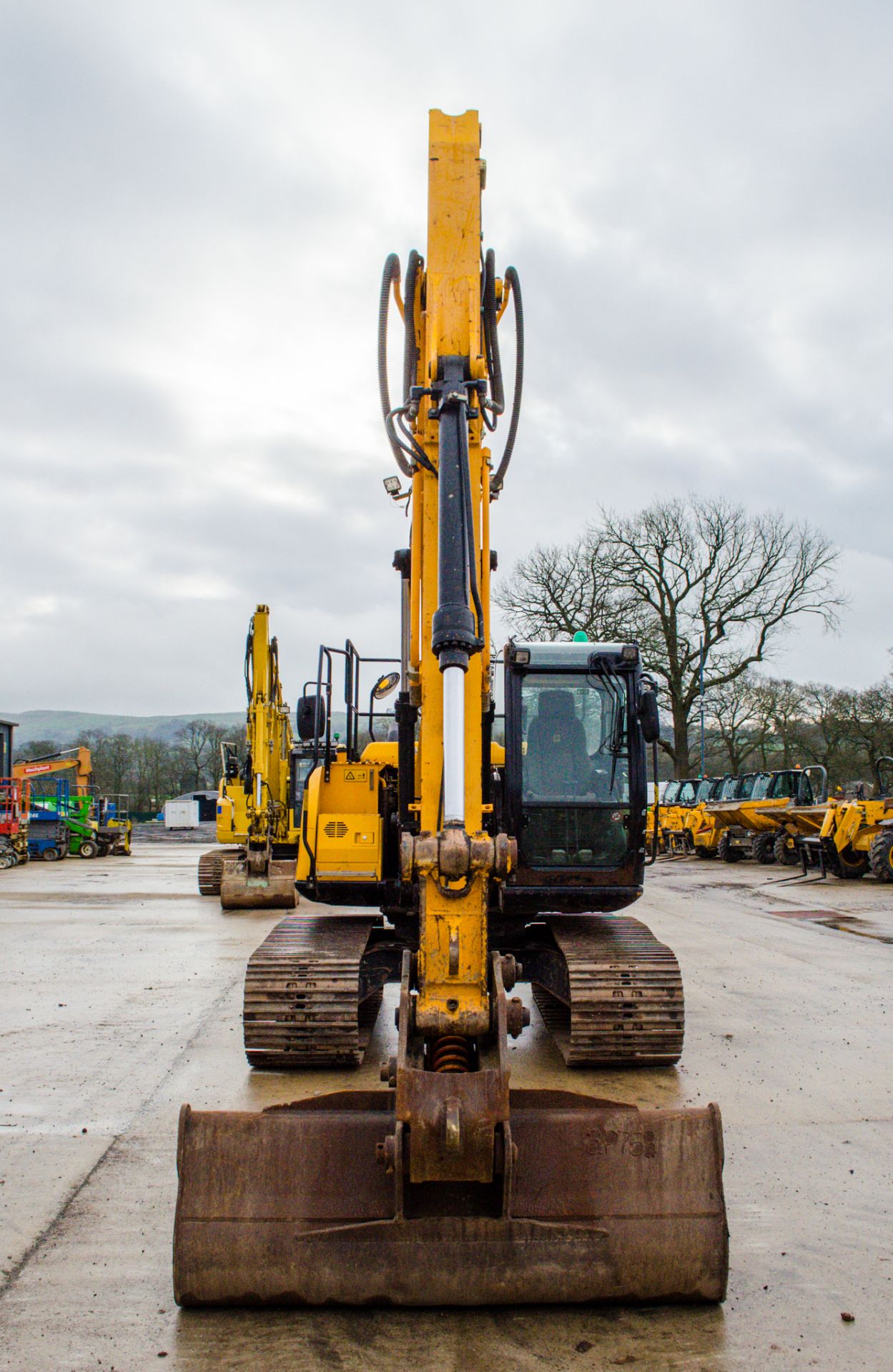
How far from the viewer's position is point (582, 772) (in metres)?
6.95

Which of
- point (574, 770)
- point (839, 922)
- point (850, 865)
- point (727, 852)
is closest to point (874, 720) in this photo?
point (727, 852)

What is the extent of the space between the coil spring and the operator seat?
3.15 metres

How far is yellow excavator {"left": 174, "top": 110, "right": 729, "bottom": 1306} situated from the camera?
3432 millimetres

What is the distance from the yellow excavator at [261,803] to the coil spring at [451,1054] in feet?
42.7

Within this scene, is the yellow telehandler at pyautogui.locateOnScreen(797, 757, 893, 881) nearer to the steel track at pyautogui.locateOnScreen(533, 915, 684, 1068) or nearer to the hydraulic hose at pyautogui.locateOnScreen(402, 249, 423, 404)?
the steel track at pyautogui.locateOnScreen(533, 915, 684, 1068)

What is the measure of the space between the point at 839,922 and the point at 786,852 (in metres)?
11.4

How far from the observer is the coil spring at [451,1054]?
3.75 metres

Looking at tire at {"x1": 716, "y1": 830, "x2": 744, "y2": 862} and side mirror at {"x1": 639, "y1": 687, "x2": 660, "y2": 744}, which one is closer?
side mirror at {"x1": 639, "y1": 687, "x2": 660, "y2": 744}

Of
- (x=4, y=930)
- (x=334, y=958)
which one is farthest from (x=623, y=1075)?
(x=4, y=930)

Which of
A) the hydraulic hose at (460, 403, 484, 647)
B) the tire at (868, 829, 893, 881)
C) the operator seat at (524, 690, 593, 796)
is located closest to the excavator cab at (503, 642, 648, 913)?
the operator seat at (524, 690, 593, 796)

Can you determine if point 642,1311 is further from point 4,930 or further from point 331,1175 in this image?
point 4,930

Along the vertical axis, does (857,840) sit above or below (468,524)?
below

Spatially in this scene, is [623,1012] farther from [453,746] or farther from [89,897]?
[89,897]

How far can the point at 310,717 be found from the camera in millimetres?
7434
